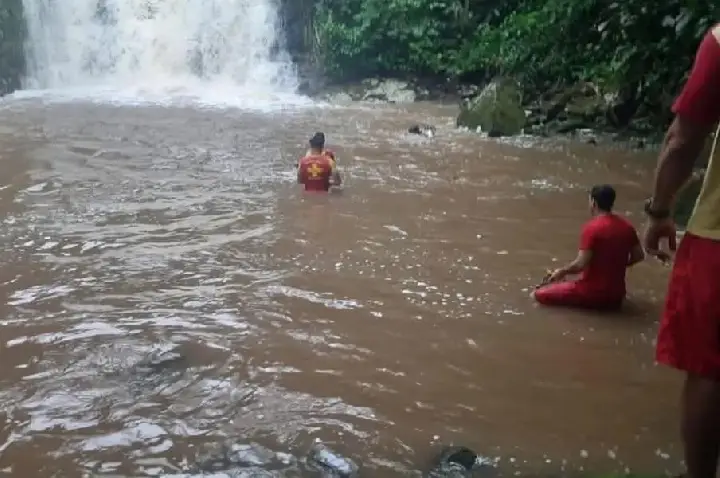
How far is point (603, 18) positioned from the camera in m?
12.6

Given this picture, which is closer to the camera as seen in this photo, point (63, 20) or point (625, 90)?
point (625, 90)

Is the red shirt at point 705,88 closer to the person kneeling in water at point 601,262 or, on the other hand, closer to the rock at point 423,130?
the person kneeling in water at point 601,262

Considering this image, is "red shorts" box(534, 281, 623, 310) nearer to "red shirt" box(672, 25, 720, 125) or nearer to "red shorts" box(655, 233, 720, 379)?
"red shorts" box(655, 233, 720, 379)

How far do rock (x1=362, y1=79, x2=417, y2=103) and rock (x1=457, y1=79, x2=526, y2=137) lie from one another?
6.00 meters

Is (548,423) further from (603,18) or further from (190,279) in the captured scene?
(603,18)

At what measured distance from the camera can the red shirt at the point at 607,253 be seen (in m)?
5.40

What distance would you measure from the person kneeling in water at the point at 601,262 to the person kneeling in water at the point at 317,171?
12.8 ft

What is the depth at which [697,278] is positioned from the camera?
2.56 meters

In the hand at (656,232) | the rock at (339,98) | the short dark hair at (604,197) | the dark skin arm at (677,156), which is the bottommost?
the rock at (339,98)

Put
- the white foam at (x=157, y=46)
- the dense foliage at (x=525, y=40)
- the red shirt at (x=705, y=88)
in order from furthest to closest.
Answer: the white foam at (x=157, y=46), the dense foliage at (x=525, y=40), the red shirt at (x=705, y=88)

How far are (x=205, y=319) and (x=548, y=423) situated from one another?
2223 mm

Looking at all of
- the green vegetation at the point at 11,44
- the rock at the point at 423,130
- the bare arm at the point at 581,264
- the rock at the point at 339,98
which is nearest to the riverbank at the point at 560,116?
the rock at the point at 423,130

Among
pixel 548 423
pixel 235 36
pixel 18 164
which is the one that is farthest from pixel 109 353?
pixel 235 36

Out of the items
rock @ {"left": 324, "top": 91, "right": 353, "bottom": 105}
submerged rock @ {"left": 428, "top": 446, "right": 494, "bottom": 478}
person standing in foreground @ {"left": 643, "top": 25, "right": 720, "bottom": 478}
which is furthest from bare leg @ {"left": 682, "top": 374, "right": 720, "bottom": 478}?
rock @ {"left": 324, "top": 91, "right": 353, "bottom": 105}
